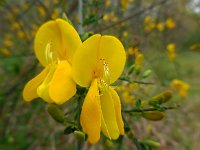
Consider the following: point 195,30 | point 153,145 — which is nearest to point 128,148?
point 153,145

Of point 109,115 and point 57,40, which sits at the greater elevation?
point 57,40

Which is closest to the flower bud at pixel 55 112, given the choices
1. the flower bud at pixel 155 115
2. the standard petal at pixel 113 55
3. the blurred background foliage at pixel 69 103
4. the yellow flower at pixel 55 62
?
the yellow flower at pixel 55 62

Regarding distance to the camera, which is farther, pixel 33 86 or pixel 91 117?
pixel 33 86

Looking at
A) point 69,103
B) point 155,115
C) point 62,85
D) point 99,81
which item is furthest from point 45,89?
point 69,103

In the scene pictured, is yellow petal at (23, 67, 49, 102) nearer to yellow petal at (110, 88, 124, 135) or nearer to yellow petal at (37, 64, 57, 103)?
yellow petal at (37, 64, 57, 103)

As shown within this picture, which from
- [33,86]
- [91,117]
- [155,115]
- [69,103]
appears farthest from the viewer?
[69,103]

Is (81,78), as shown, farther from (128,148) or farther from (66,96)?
(128,148)

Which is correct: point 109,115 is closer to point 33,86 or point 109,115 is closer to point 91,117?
point 91,117
